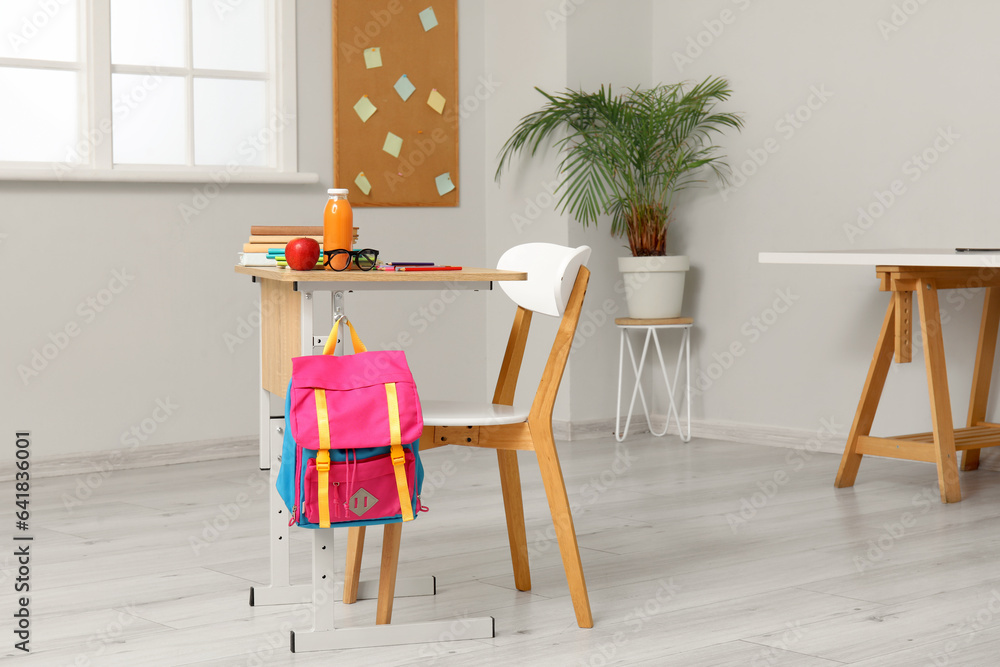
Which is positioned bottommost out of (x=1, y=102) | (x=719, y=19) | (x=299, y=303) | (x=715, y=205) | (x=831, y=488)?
(x=831, y=488)

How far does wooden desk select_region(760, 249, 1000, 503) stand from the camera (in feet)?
11.4

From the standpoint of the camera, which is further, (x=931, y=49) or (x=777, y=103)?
(x=777, y=103)

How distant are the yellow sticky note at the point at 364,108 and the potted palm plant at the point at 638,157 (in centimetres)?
61

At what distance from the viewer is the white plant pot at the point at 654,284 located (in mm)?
4602

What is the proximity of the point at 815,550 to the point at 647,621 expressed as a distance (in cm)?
78

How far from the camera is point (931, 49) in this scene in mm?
4027

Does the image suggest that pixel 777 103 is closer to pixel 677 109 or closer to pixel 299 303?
pixel 677 109

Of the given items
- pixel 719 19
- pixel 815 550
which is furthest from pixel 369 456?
pixel 719 19

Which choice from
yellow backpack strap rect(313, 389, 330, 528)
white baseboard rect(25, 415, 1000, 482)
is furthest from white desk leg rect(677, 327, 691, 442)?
yellow backpack strap rect(313, 389, 330, 528)

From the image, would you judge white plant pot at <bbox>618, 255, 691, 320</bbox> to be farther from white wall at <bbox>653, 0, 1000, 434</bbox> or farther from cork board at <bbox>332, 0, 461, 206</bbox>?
cork board at <bbox>332, 0, 461, 206</bbox>

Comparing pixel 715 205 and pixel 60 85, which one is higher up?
pixel 60 85

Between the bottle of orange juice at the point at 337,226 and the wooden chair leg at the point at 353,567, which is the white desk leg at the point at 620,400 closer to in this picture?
the wooden chair leg at the point at 353,567

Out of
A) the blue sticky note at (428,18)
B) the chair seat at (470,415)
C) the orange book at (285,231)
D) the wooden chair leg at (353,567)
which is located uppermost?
the blue sticky note at (428,18)

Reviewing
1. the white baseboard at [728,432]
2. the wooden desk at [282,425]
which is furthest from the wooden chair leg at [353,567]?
the white baseboard at [728,432]
